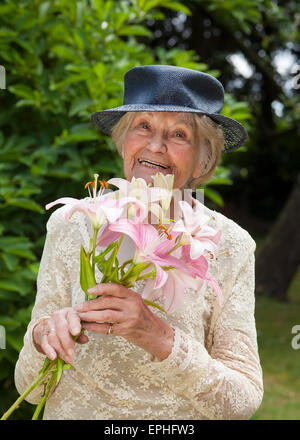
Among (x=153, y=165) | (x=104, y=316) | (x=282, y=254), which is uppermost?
(x=153, y=165)

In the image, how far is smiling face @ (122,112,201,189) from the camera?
1876 mm

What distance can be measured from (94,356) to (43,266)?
35 centimetres

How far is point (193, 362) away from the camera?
1679 millimetres

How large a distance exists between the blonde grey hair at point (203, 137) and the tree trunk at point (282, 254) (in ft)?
23.7

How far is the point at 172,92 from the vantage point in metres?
1.90

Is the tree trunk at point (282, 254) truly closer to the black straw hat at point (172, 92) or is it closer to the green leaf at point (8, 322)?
the green leaf at point (8, 322)

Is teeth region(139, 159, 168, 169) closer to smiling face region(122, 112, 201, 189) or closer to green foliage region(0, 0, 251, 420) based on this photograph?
smiling face region(122, 112, 201, 189)

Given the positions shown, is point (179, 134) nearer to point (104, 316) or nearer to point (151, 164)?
point (151, 164)

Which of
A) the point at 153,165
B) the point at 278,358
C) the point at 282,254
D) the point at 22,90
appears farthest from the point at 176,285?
the point at 282,254

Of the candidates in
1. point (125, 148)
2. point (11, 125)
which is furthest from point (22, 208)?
point (125, 148)

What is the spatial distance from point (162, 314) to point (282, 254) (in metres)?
7.62

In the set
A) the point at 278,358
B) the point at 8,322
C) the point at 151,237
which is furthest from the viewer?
the point at 278,358

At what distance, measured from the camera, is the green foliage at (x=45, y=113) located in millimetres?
2838
